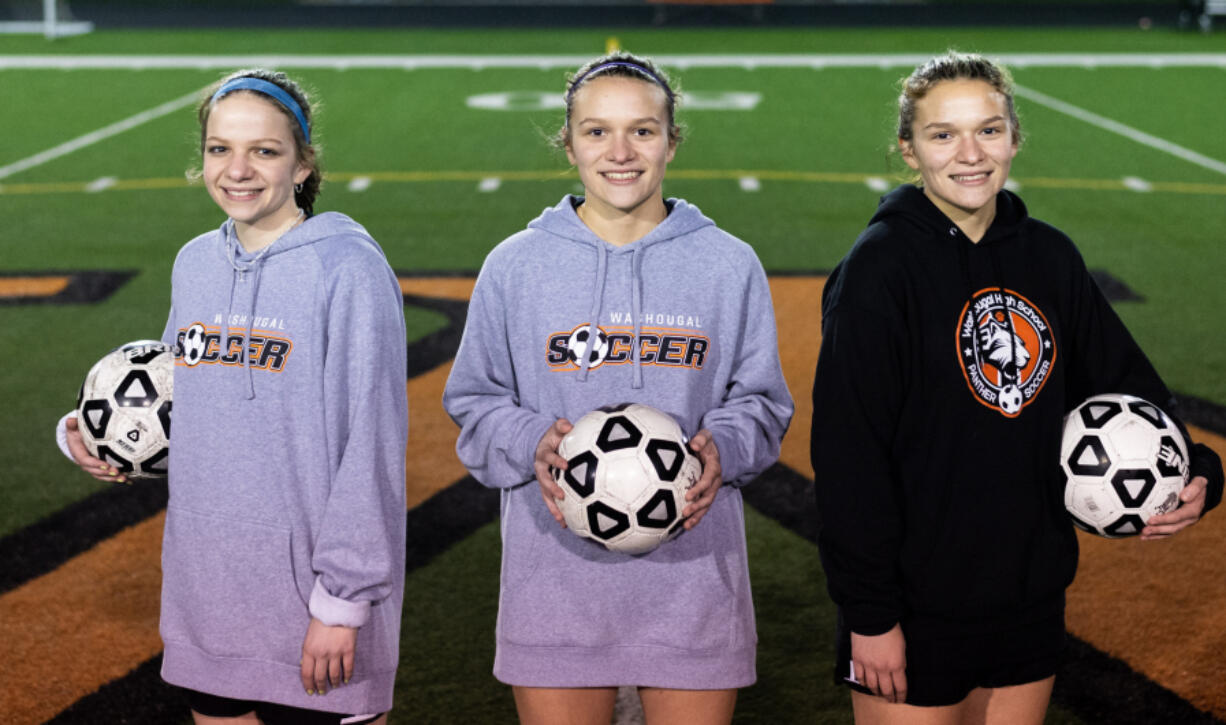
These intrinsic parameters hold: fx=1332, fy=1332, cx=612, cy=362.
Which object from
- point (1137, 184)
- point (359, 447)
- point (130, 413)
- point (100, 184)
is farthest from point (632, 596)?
point (100, 184)

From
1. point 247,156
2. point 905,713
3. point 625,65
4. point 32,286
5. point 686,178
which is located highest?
point 625,65

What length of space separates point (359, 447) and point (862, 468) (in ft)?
3.20

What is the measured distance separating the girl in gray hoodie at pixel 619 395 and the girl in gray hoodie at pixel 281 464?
0.79ft

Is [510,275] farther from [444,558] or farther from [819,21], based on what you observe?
[819,21]

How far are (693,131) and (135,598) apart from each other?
13.5m

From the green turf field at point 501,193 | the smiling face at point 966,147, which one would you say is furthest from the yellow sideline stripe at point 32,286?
the smiling face at point 966,147

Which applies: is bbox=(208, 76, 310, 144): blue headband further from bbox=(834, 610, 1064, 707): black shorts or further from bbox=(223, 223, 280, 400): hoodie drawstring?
bbox=(834, 610, 1064, 707): black shorts

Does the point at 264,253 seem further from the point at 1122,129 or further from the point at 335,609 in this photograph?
the point at 1122,129

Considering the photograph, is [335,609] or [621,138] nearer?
[335,609]

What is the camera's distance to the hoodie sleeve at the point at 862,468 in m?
2.51

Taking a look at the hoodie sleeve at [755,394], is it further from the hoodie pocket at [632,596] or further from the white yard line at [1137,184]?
the white yard line at [1137,184]

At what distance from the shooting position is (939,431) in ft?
8.45

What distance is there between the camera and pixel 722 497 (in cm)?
280

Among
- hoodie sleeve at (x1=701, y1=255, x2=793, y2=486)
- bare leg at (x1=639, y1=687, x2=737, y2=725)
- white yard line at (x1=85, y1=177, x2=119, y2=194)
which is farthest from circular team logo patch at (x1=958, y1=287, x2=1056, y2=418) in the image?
white yard line at (x1=85, y1=177, x2=119, y2=194)
